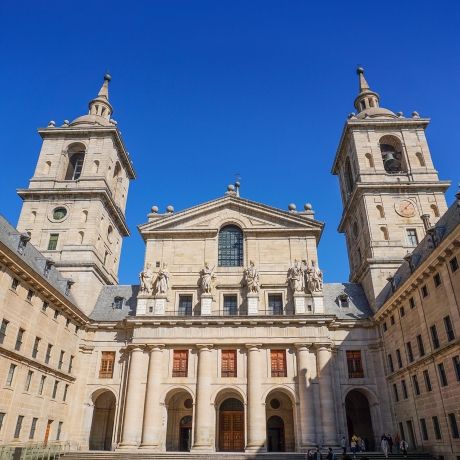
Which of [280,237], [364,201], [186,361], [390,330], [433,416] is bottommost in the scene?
[433,416]

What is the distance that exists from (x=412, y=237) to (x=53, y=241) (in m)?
37.4

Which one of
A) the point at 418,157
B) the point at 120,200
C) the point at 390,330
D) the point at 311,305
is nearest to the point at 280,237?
the point at 311,305

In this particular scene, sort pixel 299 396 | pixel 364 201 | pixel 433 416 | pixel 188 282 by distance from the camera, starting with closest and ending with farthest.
Answer: pixel 433 416 < pixel 299 396 < pixel 188 282 < pixel 364 201

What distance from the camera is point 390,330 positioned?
36.3 m

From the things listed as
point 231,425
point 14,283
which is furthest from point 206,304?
point 14,283

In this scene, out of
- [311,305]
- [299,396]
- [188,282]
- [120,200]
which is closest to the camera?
[299,396]

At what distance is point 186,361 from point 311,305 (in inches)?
483

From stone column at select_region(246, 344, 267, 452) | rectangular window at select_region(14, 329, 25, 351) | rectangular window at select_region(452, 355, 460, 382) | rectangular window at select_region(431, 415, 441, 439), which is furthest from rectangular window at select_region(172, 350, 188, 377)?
rectangular window at select_region(452, 355, 460, 382)

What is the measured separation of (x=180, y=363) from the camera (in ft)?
121

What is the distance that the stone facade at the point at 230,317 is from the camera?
29.9 meters

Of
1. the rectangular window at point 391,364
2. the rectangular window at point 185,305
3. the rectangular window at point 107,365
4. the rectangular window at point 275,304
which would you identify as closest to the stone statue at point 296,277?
the rectangular window at point 275,304

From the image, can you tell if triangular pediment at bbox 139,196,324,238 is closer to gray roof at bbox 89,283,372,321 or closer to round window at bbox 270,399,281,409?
gray roof at bbox 89,283,372,321

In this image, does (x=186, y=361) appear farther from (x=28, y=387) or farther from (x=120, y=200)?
(x=120, y=200)

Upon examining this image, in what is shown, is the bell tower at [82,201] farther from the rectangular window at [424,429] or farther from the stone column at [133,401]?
the rectangular window at [424,429]
